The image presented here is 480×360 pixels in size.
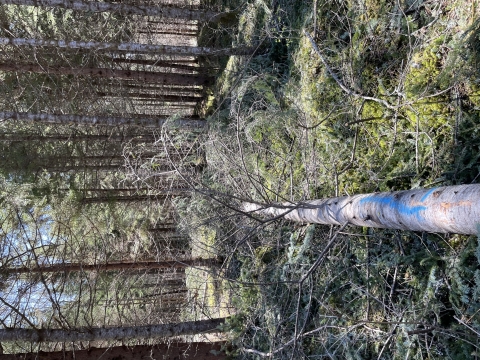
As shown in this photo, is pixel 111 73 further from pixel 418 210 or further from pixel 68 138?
pixel 418 210

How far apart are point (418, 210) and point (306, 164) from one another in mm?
2923

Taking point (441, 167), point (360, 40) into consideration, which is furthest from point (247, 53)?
point (441, 167)

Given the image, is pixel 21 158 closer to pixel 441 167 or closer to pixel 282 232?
pixel 282 232

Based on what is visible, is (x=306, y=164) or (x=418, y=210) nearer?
(x=418, y=210)

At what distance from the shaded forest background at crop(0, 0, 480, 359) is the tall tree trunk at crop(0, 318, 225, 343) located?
138mm

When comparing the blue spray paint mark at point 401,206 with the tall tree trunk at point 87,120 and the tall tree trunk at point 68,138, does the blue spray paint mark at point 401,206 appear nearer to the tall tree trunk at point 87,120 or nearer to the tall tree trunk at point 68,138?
the tall tree trunk at point 87,120

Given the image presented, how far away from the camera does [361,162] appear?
511 cm

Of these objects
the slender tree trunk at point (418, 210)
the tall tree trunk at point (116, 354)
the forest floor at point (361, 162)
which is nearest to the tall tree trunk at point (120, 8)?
the forest floor at point (361, 162)

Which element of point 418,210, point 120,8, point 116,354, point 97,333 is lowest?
point 116,354

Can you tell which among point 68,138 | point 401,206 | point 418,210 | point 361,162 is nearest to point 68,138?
point 68,138

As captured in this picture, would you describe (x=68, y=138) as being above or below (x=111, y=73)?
below

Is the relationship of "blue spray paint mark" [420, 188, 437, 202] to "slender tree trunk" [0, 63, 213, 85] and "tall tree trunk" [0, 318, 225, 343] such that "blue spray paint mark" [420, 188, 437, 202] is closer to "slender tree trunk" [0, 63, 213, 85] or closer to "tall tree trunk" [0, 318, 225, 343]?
"tall tree trunk" [0, 318, 225, 343]

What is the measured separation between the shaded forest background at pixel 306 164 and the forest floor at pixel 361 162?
0.07ft

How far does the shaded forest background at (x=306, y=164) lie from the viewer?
3945 mm
